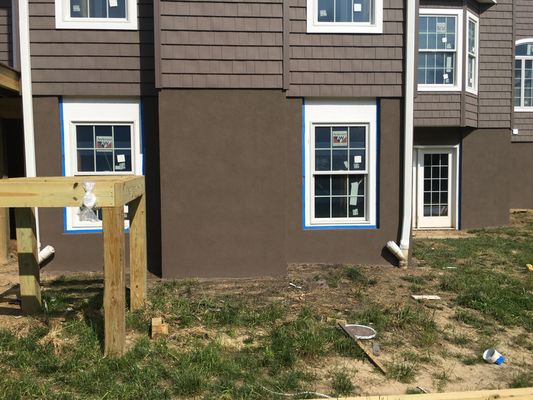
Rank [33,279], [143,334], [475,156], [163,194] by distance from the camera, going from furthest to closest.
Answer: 1. [475,156]
2. [163,194]
3. [33,279]
4. [143,334]

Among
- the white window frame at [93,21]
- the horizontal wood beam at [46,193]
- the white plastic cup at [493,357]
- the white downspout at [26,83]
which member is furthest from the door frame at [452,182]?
the horizontal wood beam at [46,193]

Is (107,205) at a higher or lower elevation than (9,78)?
lower

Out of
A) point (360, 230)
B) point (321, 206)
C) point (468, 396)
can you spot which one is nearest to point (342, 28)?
point (321, 206)

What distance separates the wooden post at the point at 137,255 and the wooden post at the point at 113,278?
3.61ft

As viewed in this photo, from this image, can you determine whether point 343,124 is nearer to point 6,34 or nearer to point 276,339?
point 276,339

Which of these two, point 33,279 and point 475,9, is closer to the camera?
point 33,279

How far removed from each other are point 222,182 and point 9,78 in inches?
122

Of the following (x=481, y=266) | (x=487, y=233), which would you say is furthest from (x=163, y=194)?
(x=487, y=233)

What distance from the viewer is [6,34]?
273 inches

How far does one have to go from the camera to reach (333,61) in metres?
7.05

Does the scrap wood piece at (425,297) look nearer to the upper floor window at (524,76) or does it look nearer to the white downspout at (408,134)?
the white downspout at (408,134)

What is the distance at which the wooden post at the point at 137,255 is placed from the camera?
5.04m

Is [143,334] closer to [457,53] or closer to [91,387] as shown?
[91,387]

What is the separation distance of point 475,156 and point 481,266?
4.69 m
